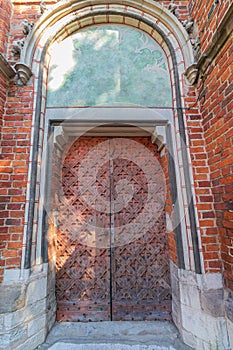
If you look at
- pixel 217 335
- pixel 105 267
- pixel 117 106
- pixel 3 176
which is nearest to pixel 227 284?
pixel 217 335

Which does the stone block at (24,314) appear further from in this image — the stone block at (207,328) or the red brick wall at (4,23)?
the red brick wall at (4,23)

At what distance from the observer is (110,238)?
7.98 feet

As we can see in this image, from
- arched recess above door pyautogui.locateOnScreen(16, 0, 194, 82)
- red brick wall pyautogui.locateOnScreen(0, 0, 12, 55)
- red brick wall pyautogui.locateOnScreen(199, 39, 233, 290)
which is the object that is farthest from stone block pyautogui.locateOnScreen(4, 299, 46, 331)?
red brick wall pyautogui.locateOnScreen(0, 0, 12, 55)

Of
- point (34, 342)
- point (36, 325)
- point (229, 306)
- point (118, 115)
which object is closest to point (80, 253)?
point (36, 325)

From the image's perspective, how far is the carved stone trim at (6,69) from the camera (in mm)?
2037

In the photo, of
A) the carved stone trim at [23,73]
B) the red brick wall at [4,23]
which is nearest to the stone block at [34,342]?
the carved stone trim at [23,73]

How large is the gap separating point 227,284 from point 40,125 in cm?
258

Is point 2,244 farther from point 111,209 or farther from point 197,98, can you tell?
point 197,98

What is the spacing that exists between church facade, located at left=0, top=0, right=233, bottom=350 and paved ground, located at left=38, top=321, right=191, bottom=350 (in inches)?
3.9

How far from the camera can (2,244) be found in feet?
6.27

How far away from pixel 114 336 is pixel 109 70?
3.15 m

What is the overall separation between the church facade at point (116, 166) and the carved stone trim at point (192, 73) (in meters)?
0.02

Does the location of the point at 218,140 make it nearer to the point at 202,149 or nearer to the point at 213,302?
the point at 202,149

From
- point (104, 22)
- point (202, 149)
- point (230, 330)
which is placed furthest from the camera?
point (104, 22)
